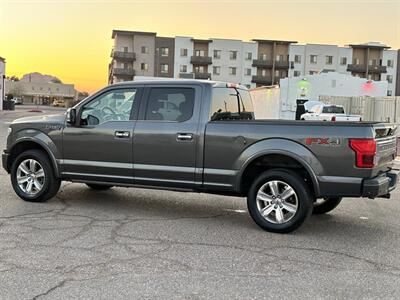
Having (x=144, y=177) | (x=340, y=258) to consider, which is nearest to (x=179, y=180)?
(x=144, y=177)

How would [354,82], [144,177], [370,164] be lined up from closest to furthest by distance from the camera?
[370,164] → [144,177] → [354,82]

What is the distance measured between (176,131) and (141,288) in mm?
2908

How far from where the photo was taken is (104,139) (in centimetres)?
757

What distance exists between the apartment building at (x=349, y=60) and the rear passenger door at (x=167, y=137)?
9397cm

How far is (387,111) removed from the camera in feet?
98.1

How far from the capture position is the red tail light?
615 cm

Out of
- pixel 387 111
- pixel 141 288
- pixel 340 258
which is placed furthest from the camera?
pixel 387 111

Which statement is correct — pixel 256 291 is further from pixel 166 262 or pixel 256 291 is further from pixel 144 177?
pixel 144 177

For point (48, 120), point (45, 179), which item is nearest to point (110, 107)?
point (48, 120)

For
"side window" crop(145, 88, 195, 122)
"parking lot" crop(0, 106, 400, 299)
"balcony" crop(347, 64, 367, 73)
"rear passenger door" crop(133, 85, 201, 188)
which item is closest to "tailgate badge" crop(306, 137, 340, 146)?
"parking lot" crop(0, 106, 400, 299)

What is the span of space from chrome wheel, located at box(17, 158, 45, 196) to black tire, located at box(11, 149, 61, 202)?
54mm

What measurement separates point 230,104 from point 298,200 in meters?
1.89

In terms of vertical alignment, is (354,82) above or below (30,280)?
above

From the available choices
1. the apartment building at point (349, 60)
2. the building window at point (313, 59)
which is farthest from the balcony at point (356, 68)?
the building window at point (313, 59)
